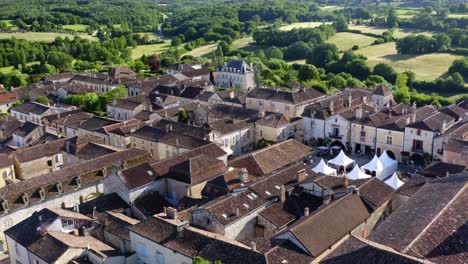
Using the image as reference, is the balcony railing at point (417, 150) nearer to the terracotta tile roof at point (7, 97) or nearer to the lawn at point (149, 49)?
the terracotta tile roof at point (7, 97)

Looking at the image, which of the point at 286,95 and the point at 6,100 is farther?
the point at 6,100

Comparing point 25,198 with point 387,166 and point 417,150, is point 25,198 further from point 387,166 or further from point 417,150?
point 417,150

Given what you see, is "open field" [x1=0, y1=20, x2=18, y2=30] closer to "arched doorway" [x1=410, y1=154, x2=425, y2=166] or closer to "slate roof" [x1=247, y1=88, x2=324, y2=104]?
"slate roof" [x1=247, y1=88, x2=324, y2=104]

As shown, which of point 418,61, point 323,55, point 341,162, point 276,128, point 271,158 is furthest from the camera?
point 323,55

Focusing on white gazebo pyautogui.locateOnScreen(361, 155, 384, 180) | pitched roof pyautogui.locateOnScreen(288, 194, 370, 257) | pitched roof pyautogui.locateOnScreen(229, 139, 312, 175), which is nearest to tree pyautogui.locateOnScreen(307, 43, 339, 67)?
pitched roof pyautogui.locateOnScreen(229, 139, 312, 175)

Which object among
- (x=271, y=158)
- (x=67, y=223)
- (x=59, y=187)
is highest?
(x=271, y=158)

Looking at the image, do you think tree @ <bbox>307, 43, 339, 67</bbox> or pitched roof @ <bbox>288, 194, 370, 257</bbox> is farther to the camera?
tree @ <bbox>307, 43, 339, 67</bbox>

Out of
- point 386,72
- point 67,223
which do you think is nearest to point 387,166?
point 67,223

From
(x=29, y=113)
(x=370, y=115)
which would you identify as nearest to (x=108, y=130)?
(x=29, y=113)
